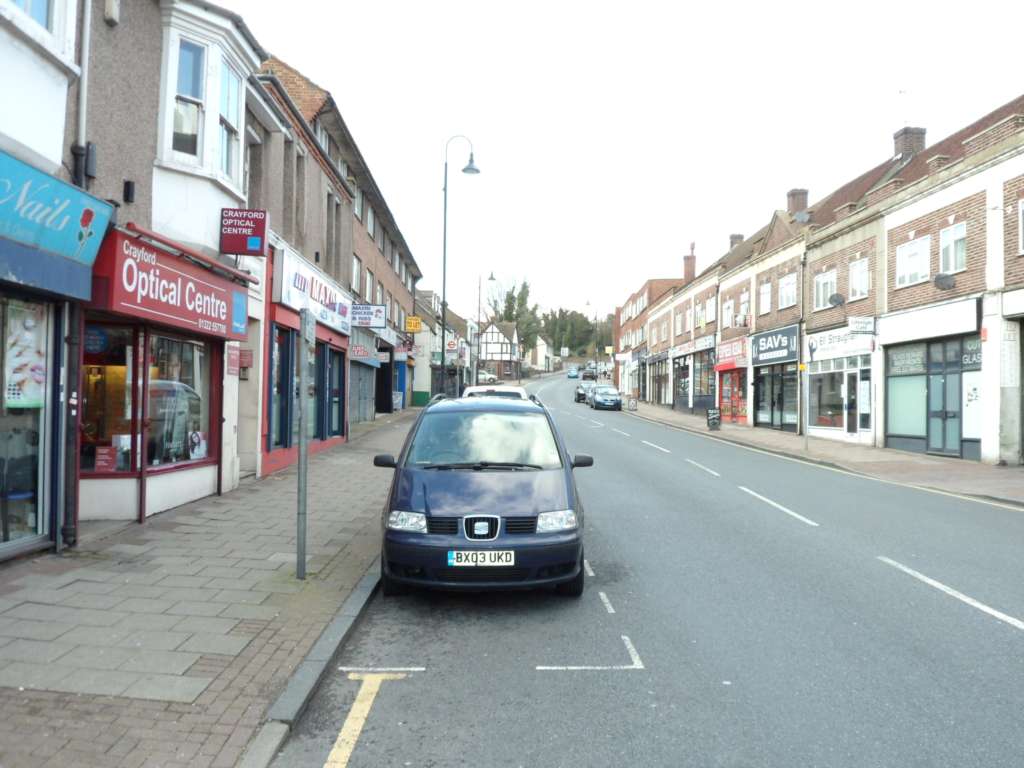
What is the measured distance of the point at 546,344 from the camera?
13112 cm

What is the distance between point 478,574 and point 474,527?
0.35 metres

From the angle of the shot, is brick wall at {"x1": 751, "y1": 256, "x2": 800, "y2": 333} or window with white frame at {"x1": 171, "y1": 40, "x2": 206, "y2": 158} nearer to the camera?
window with white frame at {"x1": 171, "y1": 40, "x2": 206, "y2": 158}

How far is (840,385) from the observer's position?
24203 mm

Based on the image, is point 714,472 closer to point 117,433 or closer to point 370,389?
point 117,433

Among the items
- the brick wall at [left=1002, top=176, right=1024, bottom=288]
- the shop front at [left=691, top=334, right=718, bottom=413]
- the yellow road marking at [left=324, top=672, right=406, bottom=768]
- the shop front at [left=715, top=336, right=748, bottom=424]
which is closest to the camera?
the yellow road marking at [left=324, top=672, right=406, bottom=768]

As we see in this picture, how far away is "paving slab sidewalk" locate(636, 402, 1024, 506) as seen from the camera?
1293 centimetres

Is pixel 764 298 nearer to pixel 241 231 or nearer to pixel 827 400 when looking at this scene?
pixel 827 400

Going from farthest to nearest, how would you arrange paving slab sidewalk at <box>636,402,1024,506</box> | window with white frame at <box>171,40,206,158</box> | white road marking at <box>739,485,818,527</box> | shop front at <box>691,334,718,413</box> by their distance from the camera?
shop front at <box>691,334,718,413</box>
paving slab sidewalk at <box>636,402,1024,506</box>
white road marking at <box>739,485,818,527</box>
window with white frame at <box>171,40,206,158</box>

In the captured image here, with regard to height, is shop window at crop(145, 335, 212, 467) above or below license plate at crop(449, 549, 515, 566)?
above

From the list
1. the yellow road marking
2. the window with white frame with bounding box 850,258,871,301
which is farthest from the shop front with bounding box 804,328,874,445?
the yellow road marking

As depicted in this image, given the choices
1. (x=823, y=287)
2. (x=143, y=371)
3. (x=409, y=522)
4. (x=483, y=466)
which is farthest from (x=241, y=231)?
(x=823, y=287)

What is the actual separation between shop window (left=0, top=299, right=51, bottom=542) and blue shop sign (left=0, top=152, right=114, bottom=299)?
0.43 meters

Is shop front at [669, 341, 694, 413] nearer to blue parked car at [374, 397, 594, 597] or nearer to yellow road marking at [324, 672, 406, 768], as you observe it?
blue parked car at [374, 397, 594, 597]

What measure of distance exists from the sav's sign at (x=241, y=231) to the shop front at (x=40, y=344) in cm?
276
